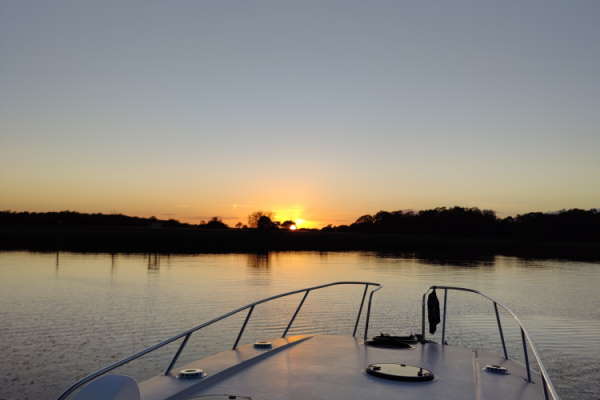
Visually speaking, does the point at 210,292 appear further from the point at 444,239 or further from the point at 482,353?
the point at 444,239

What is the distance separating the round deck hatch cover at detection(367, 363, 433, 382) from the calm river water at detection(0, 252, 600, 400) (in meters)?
7.08

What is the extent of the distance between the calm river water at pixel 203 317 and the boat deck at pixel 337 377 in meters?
5.73

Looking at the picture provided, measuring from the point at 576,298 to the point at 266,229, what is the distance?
128 metres

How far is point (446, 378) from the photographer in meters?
6.38

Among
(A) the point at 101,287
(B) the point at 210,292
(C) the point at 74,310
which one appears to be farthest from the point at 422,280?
(C) the point at 74,310

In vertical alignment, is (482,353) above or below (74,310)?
above

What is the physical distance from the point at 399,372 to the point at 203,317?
645 inches

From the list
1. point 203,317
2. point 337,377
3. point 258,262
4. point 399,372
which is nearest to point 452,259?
point 258,262

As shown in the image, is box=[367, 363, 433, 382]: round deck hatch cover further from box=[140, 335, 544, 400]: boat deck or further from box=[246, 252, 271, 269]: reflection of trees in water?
box=[246, 252, 271, 269]: reflection of trees in water

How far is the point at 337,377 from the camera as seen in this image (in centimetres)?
623

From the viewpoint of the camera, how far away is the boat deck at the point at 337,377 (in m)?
5.56

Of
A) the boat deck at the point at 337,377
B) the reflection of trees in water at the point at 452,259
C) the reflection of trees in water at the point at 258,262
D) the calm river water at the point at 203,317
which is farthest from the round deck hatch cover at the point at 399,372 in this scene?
the reflection of trees in water at the point at 452,259

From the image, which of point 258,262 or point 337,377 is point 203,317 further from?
point 258,262

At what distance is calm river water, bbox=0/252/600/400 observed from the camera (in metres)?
13.2
